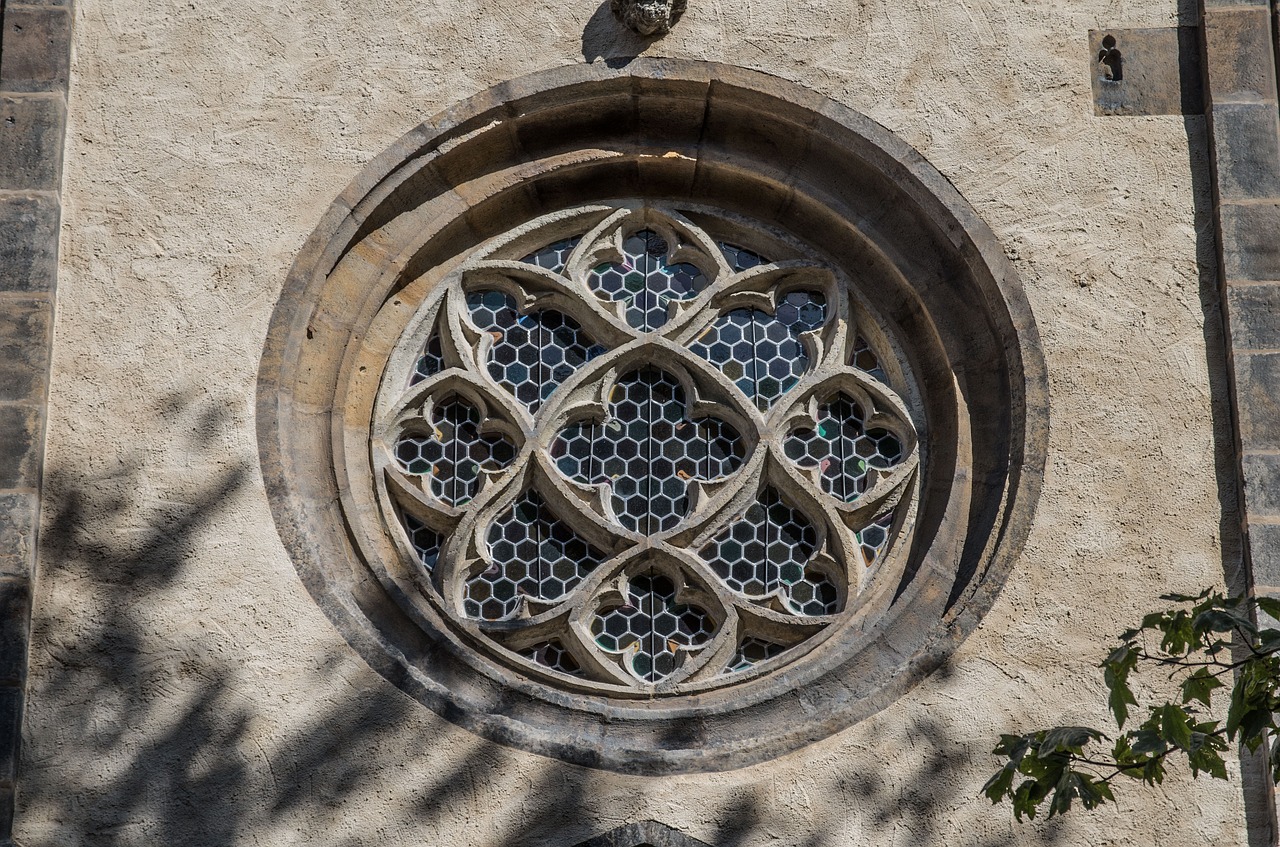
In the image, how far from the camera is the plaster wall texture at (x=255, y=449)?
675 cm

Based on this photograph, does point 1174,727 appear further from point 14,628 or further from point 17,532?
point 17,532

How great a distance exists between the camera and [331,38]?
8023 mm

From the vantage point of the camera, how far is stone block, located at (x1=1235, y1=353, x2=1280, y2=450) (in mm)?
7277

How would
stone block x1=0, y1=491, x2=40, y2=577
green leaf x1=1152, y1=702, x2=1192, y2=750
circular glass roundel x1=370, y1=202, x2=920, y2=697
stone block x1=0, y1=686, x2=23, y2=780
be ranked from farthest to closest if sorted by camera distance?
circular glass roundel x1=370, y1=202, x2=920, y2=697 < stone block x1=0, y1=491, x2=40, y2=577 < stone block x1=0, y1=686, x2=23, y2=780 < green leaf x1=1152, y1=702, x2=1192, y2=750

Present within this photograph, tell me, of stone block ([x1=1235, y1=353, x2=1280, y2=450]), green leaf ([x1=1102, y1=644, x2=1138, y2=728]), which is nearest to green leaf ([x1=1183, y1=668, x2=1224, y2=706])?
green leaf ([x1=1102, y1=644, x2=1138, y2=728])

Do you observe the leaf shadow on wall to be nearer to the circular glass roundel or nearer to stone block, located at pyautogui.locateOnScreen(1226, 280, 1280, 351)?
the circular glass roundel

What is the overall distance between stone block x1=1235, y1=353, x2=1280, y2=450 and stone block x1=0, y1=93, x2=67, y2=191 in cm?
444

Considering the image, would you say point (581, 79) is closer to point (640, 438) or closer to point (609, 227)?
point (609, 227)

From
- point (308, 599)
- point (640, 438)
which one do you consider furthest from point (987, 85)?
point (308, 599)

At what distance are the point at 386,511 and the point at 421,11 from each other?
79.8 inches

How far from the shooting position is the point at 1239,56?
26.0 feet

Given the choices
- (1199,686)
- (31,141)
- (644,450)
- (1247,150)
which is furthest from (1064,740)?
(31,141)

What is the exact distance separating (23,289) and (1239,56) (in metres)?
4.72

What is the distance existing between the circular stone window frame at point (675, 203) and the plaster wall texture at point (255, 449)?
0.08 m
